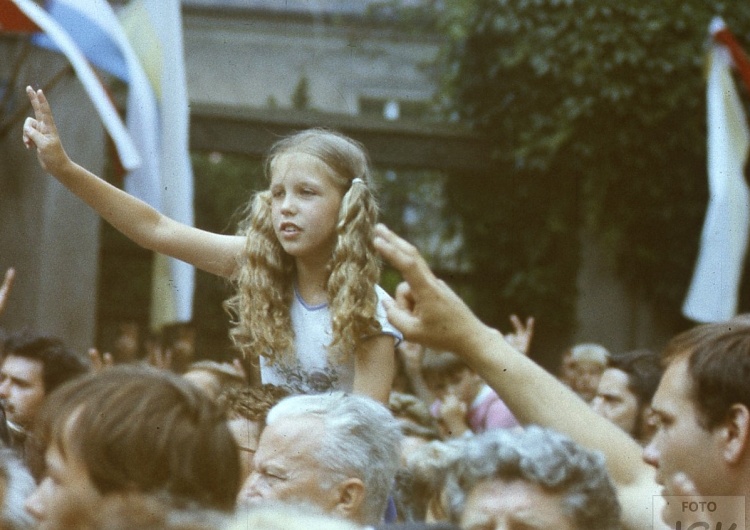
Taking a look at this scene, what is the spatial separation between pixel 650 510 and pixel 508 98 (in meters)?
6.57

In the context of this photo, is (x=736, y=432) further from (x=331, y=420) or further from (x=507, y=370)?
(x=331, y=420)

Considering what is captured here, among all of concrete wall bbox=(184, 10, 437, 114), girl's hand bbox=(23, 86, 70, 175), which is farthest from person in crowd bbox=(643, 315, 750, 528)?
concrete wall bbox=(184, 10, 437, 114)

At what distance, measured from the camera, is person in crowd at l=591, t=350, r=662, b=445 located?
13.4ft

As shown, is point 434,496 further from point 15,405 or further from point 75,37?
point 75,37

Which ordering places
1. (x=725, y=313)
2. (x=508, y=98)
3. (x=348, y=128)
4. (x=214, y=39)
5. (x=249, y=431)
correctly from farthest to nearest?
(x=214, y=39)
(x=508, y=98)
(x=348, y=128)
(x=725, y=313)
(x=249, y=431)

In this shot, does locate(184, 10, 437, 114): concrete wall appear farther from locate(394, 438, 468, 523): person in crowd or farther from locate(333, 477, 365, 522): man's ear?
locate(333, 477, 365, 522): man's ear

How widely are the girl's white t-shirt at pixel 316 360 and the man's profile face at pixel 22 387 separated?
4.65ft

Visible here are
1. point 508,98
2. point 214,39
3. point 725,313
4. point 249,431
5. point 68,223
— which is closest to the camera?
point 249,431

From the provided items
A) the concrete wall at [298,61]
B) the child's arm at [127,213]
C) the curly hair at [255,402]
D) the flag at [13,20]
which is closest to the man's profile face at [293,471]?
the curly hair at [255,402]

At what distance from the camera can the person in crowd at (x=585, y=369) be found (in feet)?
19.1

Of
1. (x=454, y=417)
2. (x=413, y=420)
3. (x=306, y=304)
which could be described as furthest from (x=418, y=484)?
(x=454, y=417)

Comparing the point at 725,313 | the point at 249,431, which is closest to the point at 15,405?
the point at 249,431

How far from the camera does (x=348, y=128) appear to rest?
808 centimetres

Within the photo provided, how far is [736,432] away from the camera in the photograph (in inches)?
83.4
